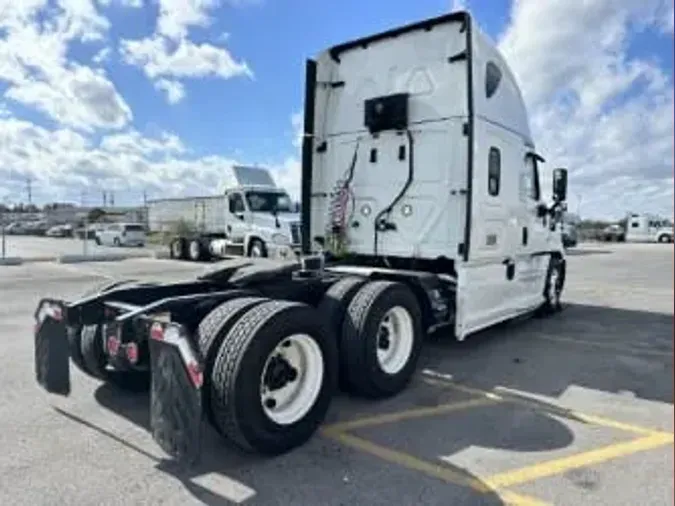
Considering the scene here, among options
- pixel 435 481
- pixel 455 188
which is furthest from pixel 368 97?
pixel 435 481

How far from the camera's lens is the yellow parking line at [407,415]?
4.71m

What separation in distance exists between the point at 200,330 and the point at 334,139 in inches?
167

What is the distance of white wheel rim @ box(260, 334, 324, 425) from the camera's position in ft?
14.0

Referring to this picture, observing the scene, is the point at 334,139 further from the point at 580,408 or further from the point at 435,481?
the point at 435,481

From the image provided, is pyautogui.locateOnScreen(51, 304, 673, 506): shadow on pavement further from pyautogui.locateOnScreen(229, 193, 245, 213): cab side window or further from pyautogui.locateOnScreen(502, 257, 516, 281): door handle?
pyautogui.locateOnScreen(229, 193, 245, 213): cab side window

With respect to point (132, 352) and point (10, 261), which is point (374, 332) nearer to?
point (132, 352)

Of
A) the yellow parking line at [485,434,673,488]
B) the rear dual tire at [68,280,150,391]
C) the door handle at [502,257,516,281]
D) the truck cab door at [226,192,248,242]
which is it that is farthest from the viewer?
the truck cab door at [226,192,248,242]

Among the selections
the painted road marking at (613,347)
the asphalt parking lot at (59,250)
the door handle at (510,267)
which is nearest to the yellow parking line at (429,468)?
the door handle at (510,267)

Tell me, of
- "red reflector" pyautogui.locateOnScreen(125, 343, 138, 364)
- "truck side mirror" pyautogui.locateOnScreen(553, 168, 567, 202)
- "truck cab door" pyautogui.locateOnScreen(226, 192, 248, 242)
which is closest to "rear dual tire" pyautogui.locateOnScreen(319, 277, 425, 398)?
"red reflector" pyautogui.locateOnScreen(125, 343, 138, 364)

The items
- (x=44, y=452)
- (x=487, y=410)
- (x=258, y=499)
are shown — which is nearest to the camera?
(x=258, y=499)

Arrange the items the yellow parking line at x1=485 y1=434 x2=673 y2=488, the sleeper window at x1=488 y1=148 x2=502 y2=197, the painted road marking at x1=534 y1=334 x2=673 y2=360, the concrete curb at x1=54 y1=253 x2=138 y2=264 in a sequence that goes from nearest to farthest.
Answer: the yellow parking line at x1=485 y1=434 x2=673 y2=488
the sleeper window at x1=488 y1=148 x2=502 y2=197
the painted road marking at x1=534 y1=334 x2=673 y2=360
the concrete curb at x1=54 y1=253 x2=138 y2=264

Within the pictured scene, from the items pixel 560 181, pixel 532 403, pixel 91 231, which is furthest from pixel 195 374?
pixel 91 231

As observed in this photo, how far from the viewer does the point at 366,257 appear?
306 inches

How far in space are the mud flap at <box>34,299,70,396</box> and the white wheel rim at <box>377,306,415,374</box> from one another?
8.47 ft
